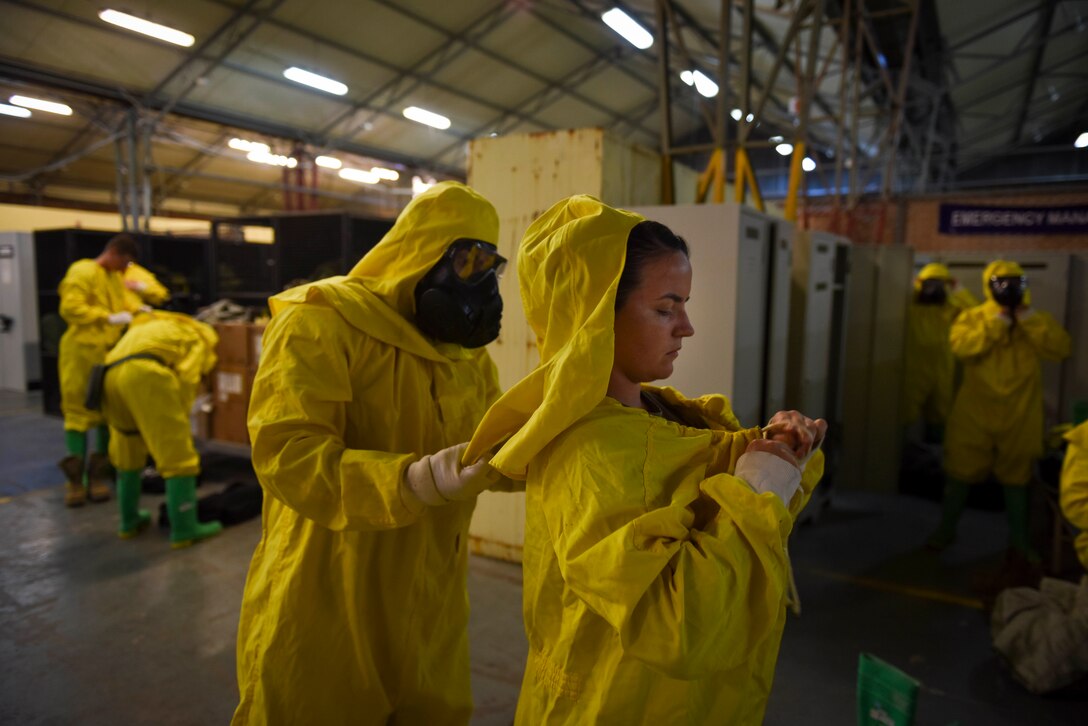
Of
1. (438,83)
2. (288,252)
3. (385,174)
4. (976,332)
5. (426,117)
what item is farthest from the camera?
(385,174)

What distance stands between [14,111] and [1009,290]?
12033 mm

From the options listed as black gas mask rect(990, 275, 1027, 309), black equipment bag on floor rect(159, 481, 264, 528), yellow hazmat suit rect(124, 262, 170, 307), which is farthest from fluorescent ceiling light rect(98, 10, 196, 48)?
black gas mask rect(990, 275, 1027, 309)

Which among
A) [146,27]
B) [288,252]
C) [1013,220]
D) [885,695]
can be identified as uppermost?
[146,27]

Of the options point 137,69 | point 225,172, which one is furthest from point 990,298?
point 225,172

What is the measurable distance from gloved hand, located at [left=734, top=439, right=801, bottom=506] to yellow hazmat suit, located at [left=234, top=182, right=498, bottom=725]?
2.11ft

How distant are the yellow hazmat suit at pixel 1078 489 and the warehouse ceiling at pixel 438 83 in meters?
2.49

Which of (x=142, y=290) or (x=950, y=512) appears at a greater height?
(x=142, y=290)

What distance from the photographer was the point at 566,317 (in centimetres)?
101

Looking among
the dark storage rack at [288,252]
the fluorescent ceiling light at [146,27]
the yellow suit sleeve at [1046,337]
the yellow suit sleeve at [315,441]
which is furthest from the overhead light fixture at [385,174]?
the yellow suit sleeve at [315,441]

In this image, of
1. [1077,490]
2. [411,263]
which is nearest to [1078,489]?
[1077,490]

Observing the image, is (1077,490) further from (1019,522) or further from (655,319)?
(655,319)

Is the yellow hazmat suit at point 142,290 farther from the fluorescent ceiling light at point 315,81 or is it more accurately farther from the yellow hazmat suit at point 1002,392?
the yellow hazmat suit at point 1002,392

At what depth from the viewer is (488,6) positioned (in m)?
9.84

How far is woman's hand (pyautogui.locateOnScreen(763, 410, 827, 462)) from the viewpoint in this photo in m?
0.99
